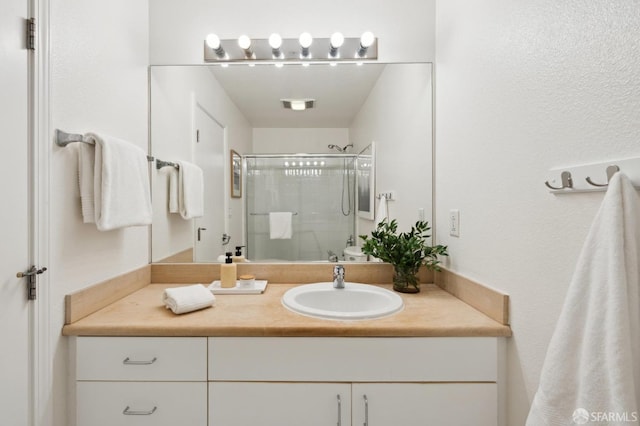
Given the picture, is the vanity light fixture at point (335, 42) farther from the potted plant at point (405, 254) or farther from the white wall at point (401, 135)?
the potted plant at point (405, 254)

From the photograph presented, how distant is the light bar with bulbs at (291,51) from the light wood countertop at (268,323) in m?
1.25

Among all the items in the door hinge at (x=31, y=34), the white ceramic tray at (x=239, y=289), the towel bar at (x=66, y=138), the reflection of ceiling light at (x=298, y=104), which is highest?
the reflection of ceiling light at (x=298, y=104)

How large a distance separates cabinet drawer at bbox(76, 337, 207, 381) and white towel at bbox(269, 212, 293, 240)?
0.72m

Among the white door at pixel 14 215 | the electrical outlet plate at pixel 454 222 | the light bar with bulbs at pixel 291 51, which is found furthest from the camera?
the light bar with bulbs at pixel 291 51

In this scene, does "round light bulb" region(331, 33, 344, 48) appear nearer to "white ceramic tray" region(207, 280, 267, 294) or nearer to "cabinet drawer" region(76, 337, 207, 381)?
"white ceramic tray" region(207, 280, 267, 294)

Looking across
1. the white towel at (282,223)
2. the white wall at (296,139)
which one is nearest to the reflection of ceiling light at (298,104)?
the white wall at (296,139)

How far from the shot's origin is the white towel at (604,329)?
0.52 meters

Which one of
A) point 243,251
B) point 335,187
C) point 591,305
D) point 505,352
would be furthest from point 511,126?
point 243,251

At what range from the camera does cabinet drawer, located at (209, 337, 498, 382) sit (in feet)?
3.20

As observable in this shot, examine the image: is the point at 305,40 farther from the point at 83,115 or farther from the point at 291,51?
the point at 83,115

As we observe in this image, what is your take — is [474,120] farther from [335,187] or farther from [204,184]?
[204,184]

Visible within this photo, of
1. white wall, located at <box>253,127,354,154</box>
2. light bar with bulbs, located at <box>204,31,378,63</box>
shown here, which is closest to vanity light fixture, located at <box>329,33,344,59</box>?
light bar with bulbs, located at <box>204,31,378,63</box>

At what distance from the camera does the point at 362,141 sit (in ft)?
5.36

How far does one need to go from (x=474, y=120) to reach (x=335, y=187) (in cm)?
74
